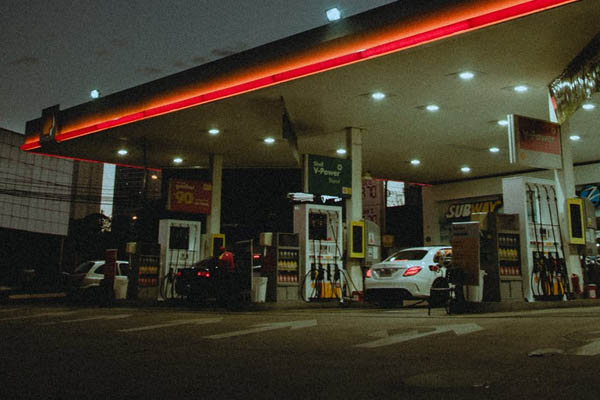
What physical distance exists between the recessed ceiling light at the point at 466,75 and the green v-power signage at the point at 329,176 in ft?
13.3

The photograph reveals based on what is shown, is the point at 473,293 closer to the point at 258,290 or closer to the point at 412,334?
the point at 412,334

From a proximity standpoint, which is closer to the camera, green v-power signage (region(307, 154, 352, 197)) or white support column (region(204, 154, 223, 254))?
green v-power signage (region(307, 154, 352, 197))

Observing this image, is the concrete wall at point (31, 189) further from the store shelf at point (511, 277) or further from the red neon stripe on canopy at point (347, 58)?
the store shelf at point (511, 277)

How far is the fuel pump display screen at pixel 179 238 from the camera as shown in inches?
683

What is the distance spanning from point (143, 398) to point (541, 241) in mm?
9842

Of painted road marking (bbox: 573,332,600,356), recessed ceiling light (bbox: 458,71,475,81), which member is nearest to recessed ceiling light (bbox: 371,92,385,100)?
recessed ceiling light (bbox: 458,71,475,81)

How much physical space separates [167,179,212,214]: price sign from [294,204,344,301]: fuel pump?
434cm

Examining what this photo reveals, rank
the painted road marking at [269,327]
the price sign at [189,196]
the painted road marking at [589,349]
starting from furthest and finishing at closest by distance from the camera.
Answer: the price sign at [189,196], the painted road marking at [269,327], the painted road marking at [589,349]

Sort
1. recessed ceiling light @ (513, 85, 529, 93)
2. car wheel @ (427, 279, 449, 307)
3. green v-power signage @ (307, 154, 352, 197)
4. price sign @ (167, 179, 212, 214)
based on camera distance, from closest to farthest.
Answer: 1. car wheel @ (427, 279, 449, 307)
2. recessed ceiling light @ (513, 85, 529, 93)
3. green v-power signage @ (307, 154, 352, 197)
4. price sign @ (167, 179, 212, 214)

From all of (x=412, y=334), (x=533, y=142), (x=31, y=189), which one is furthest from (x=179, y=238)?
(x=31, y=189)

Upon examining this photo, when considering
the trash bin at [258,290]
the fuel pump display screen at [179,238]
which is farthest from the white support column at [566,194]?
the fuel pump display screen at [179,238]

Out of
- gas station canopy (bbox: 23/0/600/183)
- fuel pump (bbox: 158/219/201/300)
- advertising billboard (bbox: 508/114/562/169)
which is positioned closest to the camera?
gas station canopy (bbox: 23/0/600/183)

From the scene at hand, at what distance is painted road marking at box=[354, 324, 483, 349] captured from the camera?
5943 mm

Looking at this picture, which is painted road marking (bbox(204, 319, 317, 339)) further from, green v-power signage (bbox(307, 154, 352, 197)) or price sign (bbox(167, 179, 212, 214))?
price sign (bbox(167, 179, 212, 214))
